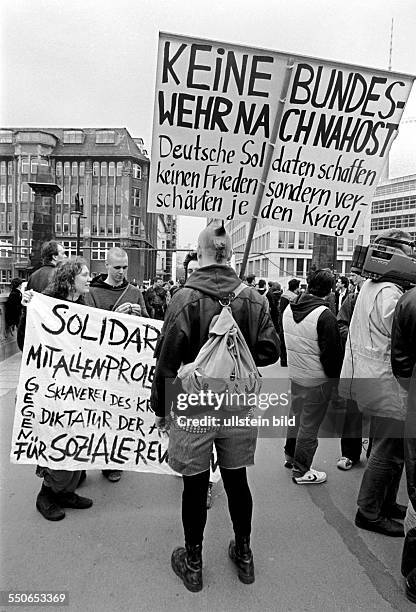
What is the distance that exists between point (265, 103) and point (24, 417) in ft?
9.38

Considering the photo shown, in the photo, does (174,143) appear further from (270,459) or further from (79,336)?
(270,459)

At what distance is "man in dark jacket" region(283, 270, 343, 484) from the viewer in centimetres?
369

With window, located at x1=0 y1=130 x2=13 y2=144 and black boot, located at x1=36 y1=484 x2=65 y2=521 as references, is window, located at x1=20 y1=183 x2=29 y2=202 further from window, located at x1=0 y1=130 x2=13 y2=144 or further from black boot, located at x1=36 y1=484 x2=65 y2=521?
black boot, located at x1=36 y1=484 x2=65 y2=521

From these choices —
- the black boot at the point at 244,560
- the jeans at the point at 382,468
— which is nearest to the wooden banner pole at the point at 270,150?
the jeans at the point at 382,468

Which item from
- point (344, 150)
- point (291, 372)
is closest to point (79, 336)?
point (291, 372)

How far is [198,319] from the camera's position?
238 cm

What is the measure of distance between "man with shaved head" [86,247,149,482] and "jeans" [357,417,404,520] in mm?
1968

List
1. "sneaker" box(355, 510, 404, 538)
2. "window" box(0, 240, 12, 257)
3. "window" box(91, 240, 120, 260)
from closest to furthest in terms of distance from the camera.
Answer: "sneaker" box(355, 510, 404, 538) → "window" box(0, 240, 12, 257) → "window" box(91, 240, 120, 260)

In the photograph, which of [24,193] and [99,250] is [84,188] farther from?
[99,250]

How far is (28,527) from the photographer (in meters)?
2.98

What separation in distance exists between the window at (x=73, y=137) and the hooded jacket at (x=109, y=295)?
74.3 m

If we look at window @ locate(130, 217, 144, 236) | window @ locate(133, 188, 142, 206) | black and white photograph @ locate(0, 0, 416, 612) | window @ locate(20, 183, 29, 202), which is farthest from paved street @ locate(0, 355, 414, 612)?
window @ locate(20, 183, 29, 202)

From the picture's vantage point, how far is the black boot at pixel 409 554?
249 cm

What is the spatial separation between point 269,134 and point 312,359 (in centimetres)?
182
